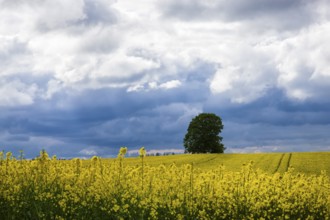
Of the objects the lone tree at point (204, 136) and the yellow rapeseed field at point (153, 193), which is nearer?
the yellow rapeseed field at point (153, 193)

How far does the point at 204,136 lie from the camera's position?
246ft

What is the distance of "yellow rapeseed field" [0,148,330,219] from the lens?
12242mm

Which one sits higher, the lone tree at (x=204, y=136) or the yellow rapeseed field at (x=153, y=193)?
the lone tree at (x=204, y=136)

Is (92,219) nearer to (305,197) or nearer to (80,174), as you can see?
(80,174)

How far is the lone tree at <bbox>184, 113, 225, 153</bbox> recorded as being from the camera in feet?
246

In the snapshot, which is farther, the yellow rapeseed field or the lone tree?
the lone tree

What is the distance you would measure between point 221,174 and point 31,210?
23.0 feet

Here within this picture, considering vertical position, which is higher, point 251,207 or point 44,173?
point 44,173

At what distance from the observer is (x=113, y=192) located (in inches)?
531

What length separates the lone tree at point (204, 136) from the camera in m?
75.1

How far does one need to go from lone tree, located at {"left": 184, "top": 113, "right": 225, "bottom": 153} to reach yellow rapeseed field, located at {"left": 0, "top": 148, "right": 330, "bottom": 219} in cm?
5893

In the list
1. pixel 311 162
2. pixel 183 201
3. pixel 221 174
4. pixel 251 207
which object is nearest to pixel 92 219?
pixel 183 201

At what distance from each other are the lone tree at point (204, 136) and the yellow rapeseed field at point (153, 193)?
5893cm

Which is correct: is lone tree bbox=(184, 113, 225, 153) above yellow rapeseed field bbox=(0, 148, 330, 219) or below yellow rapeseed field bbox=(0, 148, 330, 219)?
above
